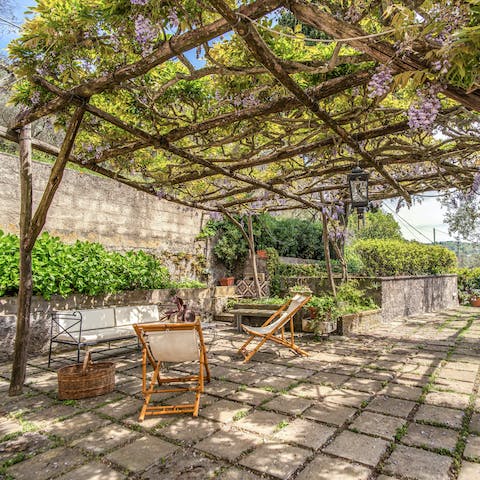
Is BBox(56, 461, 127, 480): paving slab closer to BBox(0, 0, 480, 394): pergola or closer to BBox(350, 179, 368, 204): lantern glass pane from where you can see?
BBox(0, 0, 480, 394): pergola

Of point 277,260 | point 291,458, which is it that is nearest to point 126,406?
point 291,458

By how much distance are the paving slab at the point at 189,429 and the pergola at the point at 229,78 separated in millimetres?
1867

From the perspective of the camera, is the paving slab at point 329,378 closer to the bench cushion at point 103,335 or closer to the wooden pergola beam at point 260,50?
the bench cushion at point 103,335

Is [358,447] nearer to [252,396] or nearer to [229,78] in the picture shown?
[252,396]

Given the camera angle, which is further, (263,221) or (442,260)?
(442,260)

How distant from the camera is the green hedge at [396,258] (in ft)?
37.6

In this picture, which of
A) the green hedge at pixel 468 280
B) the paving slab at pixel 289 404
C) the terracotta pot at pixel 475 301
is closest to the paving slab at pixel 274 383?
the paving slab at pixel 289 404

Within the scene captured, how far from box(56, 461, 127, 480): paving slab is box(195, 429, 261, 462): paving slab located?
0.55 meters

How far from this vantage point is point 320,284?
352 inches

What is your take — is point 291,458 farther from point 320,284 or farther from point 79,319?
point 320,284

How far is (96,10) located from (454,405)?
4.24 metres

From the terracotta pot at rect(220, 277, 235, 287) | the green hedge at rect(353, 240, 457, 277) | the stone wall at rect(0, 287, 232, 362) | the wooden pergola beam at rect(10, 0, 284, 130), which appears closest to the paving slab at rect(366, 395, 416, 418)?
the wooden pergola beam at rect(10, 0, 284, 130)

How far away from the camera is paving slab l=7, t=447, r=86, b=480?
7.19 ft

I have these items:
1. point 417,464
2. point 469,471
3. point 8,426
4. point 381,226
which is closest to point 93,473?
point 8,426
